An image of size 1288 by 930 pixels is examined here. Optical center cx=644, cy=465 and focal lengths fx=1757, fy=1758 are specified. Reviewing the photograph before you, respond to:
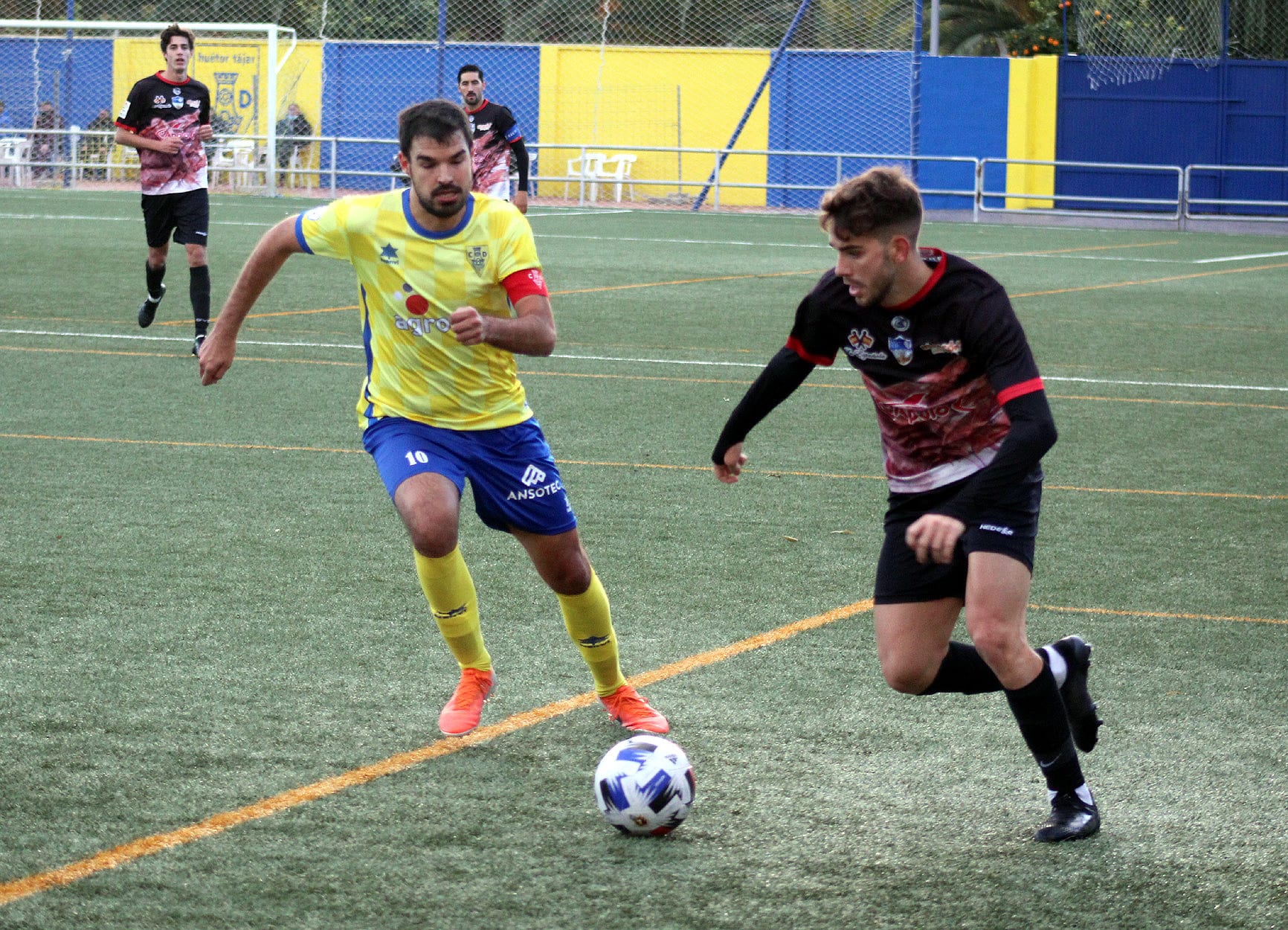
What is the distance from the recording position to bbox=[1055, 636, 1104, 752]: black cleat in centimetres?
414

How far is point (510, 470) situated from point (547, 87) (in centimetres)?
3020

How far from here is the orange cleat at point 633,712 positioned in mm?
4441

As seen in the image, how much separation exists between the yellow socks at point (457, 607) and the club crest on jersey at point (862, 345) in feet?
3.50

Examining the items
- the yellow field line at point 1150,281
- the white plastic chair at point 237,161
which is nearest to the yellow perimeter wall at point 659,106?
the white plastic chair at point 237,161

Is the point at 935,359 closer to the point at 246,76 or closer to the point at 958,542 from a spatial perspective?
the point at 958,542

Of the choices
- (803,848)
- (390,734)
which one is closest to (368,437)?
(390,734)

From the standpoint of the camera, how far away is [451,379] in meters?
4.53

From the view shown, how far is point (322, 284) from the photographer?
16.3m

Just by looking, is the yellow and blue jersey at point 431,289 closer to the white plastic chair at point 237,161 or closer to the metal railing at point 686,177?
the metal railing at point 686,177

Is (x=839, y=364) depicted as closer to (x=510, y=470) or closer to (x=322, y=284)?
(x=322, y=284)

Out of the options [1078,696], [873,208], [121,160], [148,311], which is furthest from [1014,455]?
[121,160]

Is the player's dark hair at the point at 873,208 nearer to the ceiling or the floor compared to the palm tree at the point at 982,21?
nearer to the floor

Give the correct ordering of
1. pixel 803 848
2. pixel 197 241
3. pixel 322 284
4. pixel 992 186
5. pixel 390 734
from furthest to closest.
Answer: pixel 992 186, pixel 322 284, pixel 197 241, pixel 390 734, pixel 803 848

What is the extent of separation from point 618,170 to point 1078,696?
1137 inches
